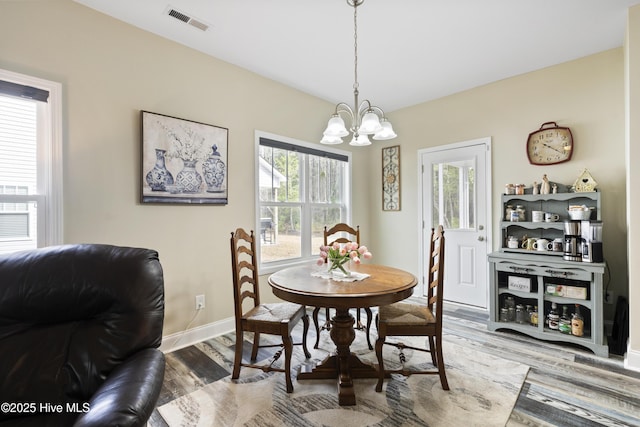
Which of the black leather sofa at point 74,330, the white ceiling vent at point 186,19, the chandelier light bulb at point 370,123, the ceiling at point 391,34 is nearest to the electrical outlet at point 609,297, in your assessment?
the ceiling at point 391,34

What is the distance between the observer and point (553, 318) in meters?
2.74

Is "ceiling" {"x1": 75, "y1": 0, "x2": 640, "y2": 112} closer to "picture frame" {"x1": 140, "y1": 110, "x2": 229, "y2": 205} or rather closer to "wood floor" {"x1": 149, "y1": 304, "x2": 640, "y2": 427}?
"picture frame" {"x1": 140, "y1": 110, "x2": 229, "y2": 205}

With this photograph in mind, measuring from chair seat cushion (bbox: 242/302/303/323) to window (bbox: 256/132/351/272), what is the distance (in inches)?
40.6

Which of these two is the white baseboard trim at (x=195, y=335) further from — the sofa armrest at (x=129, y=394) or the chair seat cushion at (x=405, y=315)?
the chair seat cushion at (x=405, y=315)

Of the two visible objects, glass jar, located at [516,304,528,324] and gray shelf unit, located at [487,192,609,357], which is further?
glass jar, located at [516,304,528,324]

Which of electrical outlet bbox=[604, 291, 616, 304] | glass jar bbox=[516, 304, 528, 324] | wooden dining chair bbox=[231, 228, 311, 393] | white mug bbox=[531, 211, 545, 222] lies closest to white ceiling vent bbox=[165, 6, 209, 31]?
wooden dining chair bbox=[231, 228, 311, 393]

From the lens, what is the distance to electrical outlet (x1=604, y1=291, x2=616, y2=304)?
279 cm

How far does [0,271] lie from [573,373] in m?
3.43

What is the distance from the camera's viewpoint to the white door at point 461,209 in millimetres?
3600

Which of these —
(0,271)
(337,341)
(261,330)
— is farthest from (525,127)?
(0,271)

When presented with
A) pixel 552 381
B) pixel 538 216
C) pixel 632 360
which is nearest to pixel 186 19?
pixel 538 216

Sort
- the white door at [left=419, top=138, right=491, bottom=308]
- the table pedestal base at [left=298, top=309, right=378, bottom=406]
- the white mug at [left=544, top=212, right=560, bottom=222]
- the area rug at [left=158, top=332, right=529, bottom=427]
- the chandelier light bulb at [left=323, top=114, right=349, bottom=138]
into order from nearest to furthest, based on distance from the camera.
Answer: the area rug at [left=158, top=332, right=529, bottom=427]
the table pedestal base at [left=298, top=309, right=378, bottom=406]
the chandelier light bulb at [left=323, top=114, right=349, bottom=138]
the white mug at [left=544, top=212, right=560, bottom=222]
the white door at [left=419, top=138, right=491, bottom=308]

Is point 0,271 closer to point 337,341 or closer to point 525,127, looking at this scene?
point 337,341

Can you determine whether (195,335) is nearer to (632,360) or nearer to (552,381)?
(552,381)
